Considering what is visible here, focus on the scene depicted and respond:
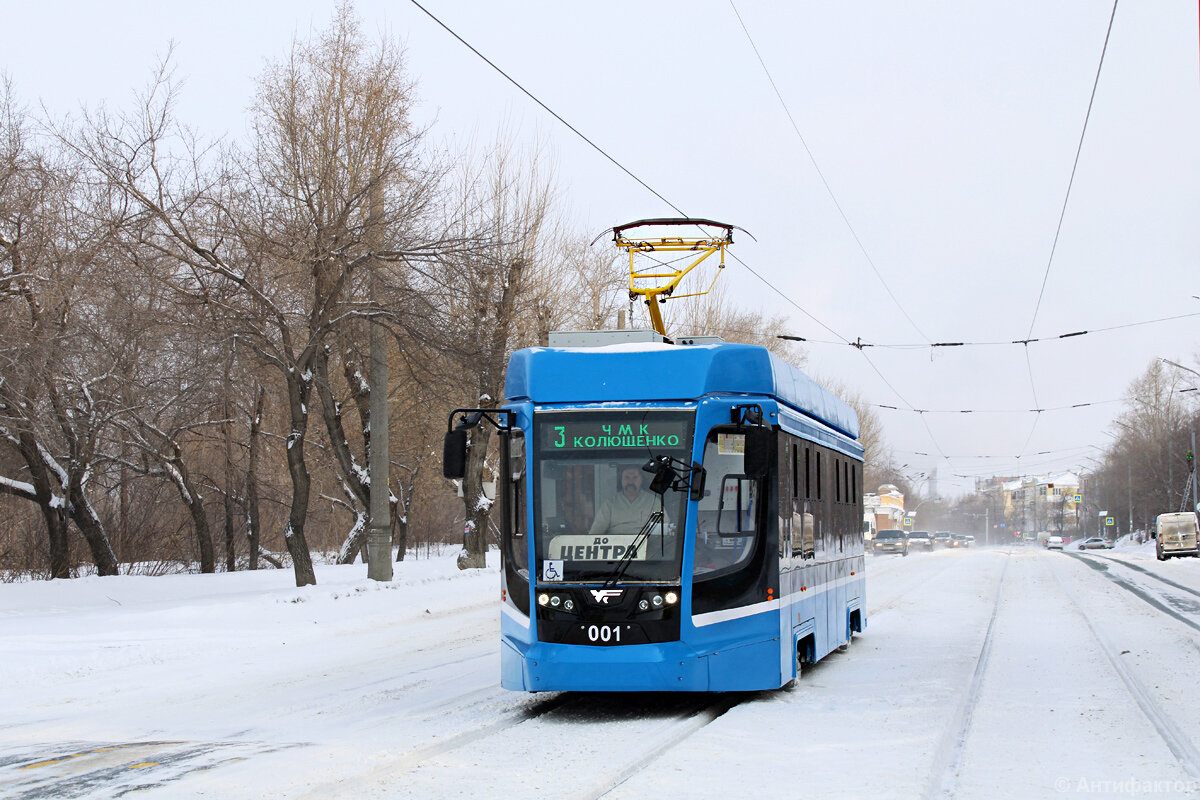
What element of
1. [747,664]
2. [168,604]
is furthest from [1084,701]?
[168,604]

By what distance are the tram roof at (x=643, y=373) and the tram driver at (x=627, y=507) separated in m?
0.66

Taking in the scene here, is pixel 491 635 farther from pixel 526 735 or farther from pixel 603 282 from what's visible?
pixel 603 282

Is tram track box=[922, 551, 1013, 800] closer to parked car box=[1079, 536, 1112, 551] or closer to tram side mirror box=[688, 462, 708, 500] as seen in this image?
tram side mirror box=[688, 462, 708, 500]

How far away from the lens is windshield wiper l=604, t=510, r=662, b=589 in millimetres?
9742

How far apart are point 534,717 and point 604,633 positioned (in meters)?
0.91

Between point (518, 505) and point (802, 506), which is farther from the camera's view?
point (802, 506)

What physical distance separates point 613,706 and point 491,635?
705cm

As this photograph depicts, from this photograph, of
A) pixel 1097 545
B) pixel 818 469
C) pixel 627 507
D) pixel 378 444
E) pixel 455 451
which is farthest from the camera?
pixel 1097 545

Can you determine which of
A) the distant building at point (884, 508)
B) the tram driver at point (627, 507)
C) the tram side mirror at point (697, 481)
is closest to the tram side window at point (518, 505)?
the tram driver at point (627, 507)

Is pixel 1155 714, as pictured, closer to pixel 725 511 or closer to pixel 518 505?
pixel 725 511

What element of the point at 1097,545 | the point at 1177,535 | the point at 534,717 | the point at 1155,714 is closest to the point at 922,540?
the point at 1097,545

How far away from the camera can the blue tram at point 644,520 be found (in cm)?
Answer: 969

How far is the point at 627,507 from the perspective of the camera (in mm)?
9984

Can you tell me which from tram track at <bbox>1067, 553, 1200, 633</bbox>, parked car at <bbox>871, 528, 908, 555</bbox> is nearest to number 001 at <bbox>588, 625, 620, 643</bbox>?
tram track at <bbox>1067, 553, 1200, 633</bbox>
